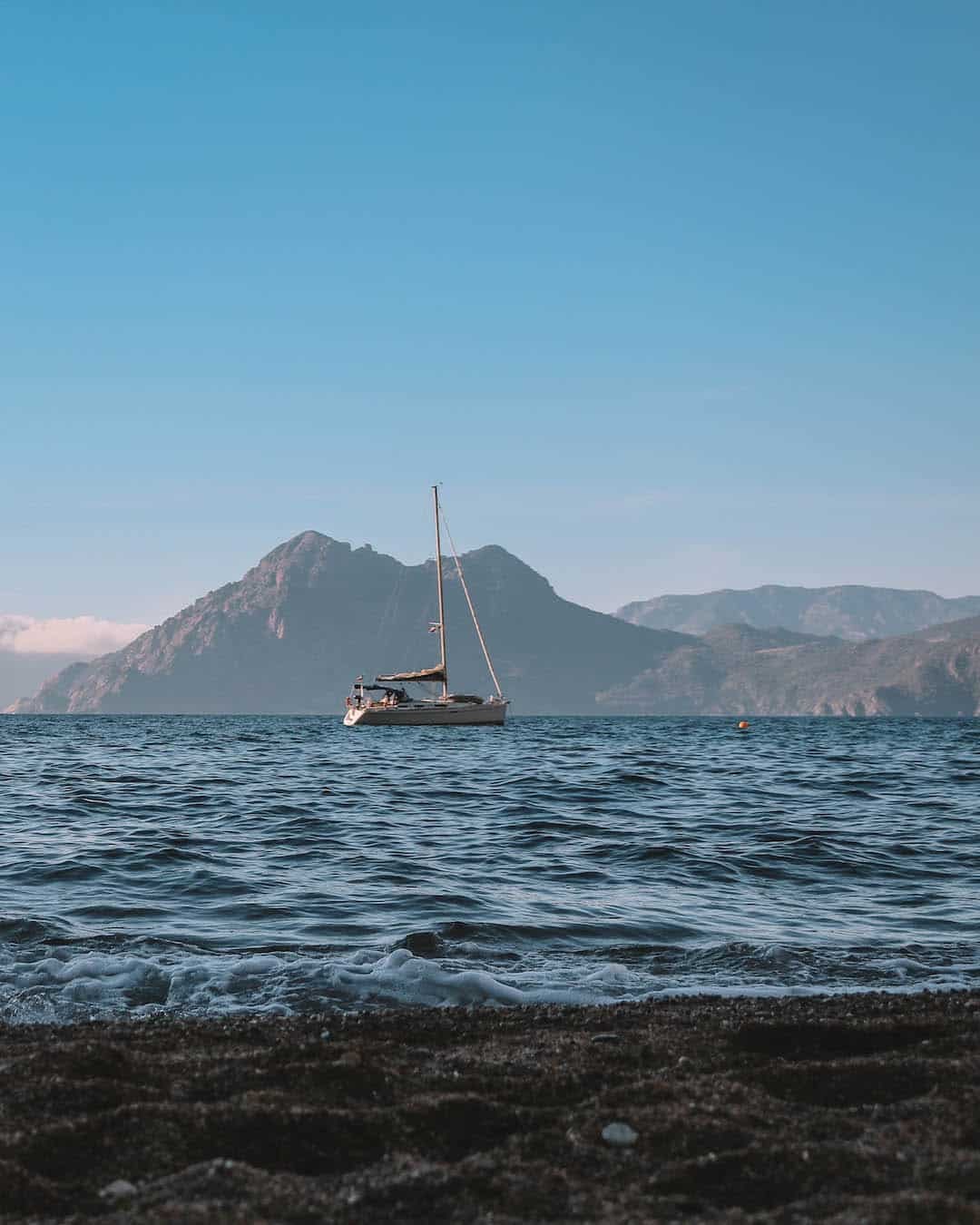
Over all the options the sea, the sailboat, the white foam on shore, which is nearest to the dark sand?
the white foam on shore

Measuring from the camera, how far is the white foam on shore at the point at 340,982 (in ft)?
25.0

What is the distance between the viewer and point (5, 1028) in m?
6.62

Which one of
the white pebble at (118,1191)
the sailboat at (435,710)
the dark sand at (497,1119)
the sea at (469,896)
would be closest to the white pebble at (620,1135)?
the dark sand at (497,1119)

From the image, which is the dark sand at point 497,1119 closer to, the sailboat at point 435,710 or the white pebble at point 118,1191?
the white pebble at point 118,1191

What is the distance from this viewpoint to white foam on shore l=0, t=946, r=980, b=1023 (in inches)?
300

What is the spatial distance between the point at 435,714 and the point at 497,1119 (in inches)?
3265

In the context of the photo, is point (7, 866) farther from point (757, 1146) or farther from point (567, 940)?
point (757, 1146)

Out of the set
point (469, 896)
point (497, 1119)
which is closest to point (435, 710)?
point (469, 896)

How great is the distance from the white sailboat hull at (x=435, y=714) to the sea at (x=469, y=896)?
59.9 metres

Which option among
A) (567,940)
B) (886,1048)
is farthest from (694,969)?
(886,1048)

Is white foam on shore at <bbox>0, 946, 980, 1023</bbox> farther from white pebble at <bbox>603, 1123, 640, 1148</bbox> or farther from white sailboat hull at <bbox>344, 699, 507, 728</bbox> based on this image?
white sailboat hull at <bbox>344, 699, 507, 728</bbox>

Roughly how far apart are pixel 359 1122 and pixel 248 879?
867 cm

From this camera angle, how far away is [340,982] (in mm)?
8141

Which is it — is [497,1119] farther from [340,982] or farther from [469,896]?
[469,896]
